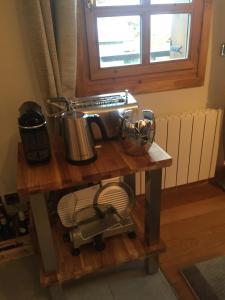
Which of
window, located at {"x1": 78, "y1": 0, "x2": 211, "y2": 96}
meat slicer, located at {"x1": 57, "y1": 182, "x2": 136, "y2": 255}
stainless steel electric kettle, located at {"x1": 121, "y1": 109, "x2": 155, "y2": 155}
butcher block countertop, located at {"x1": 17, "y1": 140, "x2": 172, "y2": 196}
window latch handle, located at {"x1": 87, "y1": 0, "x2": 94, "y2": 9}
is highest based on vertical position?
window latch handle, located at {"x1": 87, "y1": 0, "x2": 94, "y2": 9}

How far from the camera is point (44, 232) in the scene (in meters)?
1.18

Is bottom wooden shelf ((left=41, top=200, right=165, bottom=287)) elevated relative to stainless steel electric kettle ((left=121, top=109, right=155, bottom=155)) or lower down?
lower down

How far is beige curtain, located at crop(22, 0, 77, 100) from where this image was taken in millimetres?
1330

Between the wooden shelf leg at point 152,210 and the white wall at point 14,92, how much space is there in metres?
0.79

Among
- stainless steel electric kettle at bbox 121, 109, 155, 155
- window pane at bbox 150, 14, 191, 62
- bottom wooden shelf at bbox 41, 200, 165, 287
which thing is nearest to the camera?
stainless steel electric kettle at bbox 121, 109, 155, 155

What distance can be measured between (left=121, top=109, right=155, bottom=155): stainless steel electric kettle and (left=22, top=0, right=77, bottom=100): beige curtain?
46 centimetres

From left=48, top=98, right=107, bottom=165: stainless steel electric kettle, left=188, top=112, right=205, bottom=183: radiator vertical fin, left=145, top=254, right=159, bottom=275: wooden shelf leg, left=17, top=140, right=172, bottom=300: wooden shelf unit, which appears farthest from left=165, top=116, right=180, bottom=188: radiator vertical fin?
left=48, top=98, right=107, bottom=165: stainless steel electric kettle

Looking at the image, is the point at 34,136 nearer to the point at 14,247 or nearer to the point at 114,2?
the point at 14,247

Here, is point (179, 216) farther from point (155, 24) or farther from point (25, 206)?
point (155, 24)

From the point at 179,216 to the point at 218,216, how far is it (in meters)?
0.28

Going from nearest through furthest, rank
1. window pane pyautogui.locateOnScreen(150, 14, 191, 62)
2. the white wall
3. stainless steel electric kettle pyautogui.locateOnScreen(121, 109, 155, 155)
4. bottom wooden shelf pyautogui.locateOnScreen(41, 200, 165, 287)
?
1. stainless steel electric kettle pyautogui.locateOnScreen(121, 109, 155, 155)
2. bottom wooden shelf pyautogui.locateOnScreen(41, 200, 165, 287)
3. the white wall
4. window pane pyautogui.locateOnScreen(150, 14, 191, 62)

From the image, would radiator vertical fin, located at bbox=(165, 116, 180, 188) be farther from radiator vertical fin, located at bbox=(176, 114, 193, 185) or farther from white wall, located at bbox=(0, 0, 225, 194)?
white wall, located at bbox=(0, 0, 225, 194)

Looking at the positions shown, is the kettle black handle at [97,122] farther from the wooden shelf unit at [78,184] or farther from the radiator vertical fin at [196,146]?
the radiator vertical fin at [196,146]

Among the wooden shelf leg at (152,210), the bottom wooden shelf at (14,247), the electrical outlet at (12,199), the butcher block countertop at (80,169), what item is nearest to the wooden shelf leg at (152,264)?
the wooden shelf leg at (152,210)
